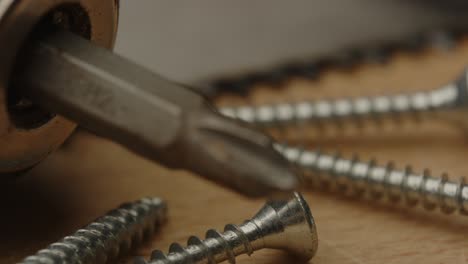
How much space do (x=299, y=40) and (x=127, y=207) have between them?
0.47m

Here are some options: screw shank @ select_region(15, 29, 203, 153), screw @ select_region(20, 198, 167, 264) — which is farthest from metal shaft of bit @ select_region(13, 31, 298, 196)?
screw @ select_region(20, 198, 167, 264)

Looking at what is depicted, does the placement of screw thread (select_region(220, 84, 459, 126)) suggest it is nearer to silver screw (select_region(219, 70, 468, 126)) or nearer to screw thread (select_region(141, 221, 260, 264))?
silver screw (select_region(219, 70, 468, 126))

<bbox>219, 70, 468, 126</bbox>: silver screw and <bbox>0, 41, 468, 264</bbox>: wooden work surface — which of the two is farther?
<bbox>219, 70, 468, 126</bbox>: silver screw

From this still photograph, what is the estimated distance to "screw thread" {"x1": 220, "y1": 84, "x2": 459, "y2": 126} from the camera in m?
0.89

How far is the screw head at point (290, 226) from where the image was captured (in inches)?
24.5

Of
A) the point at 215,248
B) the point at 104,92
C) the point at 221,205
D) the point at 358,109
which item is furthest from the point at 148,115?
the point at 358,109

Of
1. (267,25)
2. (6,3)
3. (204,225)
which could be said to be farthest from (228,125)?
(267,25)

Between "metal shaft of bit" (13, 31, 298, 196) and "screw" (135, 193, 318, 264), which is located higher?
"metal shaft of bit" (13, 31, 298, 196)

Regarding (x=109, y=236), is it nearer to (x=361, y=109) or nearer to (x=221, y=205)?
(x=221, y=205)

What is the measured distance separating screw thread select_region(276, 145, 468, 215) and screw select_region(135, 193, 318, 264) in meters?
0.10

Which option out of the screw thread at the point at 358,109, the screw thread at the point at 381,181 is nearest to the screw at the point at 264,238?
the screw thread at the point at 381,181

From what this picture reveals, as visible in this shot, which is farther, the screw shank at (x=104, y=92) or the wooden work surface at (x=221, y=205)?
the wooden work surface at (x=221, y=205)

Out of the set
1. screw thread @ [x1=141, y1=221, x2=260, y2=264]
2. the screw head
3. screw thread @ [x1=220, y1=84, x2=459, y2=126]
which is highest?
screw thread @ [x1=220, y1=84, x2=459, y2=126]

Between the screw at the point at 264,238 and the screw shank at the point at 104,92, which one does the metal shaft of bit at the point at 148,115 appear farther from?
the screw at the point at 264,238
